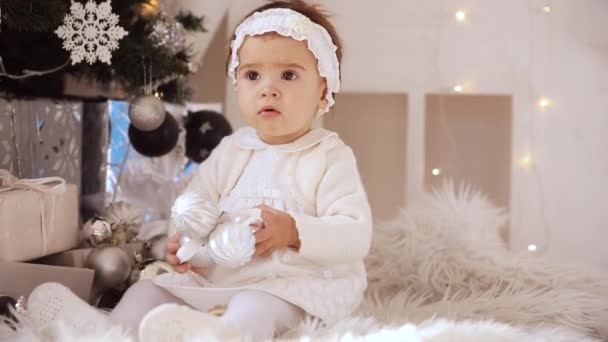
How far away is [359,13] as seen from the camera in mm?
2398

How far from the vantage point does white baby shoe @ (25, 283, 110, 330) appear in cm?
94

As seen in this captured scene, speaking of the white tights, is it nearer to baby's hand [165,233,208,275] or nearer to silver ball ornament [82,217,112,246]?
baby's hand [165,233,208,275]

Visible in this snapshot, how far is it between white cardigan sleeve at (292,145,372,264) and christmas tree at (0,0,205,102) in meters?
0.64

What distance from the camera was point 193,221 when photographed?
1.00 m

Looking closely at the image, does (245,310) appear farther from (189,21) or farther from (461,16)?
(461,16)

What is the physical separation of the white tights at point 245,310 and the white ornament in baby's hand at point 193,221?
76 millimetres

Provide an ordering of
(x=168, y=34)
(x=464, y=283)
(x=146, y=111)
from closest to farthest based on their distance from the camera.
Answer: (x=464, y=283)
(x=146, y=111)
(x=168, y=34)

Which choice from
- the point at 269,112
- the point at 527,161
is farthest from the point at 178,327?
the point at 527,161

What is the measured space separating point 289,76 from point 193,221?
0.31 meters

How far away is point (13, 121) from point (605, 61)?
1705 mm

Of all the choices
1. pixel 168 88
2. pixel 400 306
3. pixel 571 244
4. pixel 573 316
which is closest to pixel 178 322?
pixel 400 306

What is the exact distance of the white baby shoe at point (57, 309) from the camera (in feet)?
3.09

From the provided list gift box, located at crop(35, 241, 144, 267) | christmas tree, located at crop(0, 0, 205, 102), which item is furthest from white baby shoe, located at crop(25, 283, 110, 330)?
christmas tree, located at crop(0, 0, 205, 102)

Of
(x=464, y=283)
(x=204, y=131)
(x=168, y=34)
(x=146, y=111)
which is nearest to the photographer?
(x=464, y=283)
